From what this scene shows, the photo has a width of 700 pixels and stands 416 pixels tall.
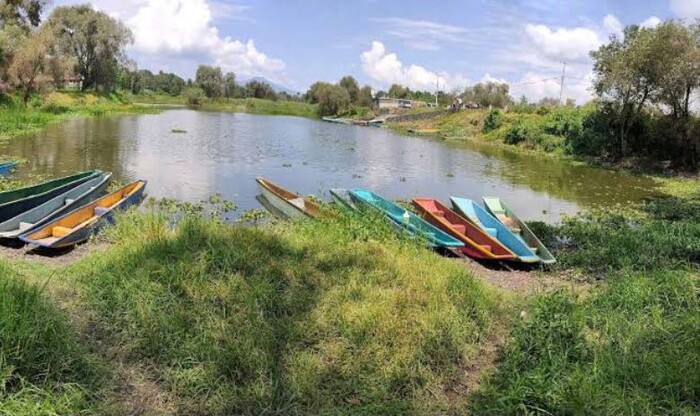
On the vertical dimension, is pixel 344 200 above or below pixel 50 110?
below

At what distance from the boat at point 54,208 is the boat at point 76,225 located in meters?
0.20

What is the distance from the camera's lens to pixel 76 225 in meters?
10.3

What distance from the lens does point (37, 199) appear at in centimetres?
1130

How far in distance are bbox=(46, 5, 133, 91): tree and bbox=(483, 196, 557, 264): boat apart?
59.6m

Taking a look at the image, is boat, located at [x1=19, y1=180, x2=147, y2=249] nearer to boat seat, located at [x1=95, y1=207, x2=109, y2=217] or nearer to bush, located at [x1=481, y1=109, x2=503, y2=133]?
boat seat, located at [x1=95, y1=207, x2=109, y2=217]

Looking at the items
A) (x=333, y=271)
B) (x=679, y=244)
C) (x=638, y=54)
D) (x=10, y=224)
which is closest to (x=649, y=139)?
(x=638, y=54)

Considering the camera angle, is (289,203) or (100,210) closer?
(100,210)

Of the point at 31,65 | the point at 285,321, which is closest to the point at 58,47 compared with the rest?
the point at 31,65

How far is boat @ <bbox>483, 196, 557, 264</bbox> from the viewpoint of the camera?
33.0 feet

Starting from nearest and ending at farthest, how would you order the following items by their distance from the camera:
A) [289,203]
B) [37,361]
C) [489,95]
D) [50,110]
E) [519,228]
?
[37,361] → [519,228] → [289,203] → [50,110] → [489,95]

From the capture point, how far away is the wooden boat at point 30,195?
34.5 ft

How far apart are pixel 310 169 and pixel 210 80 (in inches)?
3873

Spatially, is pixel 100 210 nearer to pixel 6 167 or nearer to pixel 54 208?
pixel 54 208

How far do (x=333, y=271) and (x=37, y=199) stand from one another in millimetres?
7890
